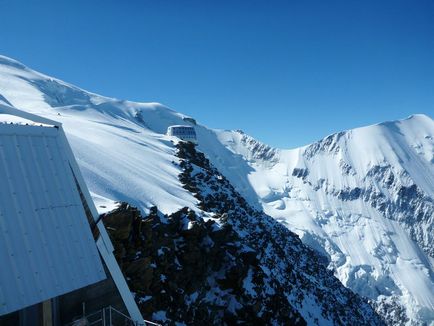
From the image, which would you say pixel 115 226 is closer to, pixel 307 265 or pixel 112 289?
pixel 112 289

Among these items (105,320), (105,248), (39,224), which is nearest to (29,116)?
(39,224)

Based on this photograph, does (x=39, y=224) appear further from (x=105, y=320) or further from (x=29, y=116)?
(x=29, y=116)

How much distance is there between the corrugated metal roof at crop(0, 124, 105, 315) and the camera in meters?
6.99

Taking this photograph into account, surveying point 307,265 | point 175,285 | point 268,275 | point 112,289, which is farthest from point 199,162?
point 112,289

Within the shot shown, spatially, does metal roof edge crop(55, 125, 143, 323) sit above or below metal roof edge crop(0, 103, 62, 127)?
below

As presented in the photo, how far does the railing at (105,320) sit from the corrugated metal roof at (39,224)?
109 centimetres

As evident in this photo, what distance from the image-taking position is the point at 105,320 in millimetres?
9430

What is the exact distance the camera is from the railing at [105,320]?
27.3 feet

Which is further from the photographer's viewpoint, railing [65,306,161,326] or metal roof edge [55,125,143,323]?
metal roof edge [55,125,143,323]

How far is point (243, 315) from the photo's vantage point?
97.9 feet

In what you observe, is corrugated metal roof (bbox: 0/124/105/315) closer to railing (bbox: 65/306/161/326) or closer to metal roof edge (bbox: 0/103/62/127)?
metal roof edge (bbox: 0/103/62/127)

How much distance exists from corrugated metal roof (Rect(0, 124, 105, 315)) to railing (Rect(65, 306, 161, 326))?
109cm

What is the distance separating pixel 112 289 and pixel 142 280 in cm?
1217

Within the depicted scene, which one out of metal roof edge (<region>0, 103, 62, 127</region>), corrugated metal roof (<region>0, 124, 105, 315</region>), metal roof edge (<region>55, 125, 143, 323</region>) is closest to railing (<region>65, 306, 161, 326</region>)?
metal roof edge (<region>55, 125, 143, 323</region>)
